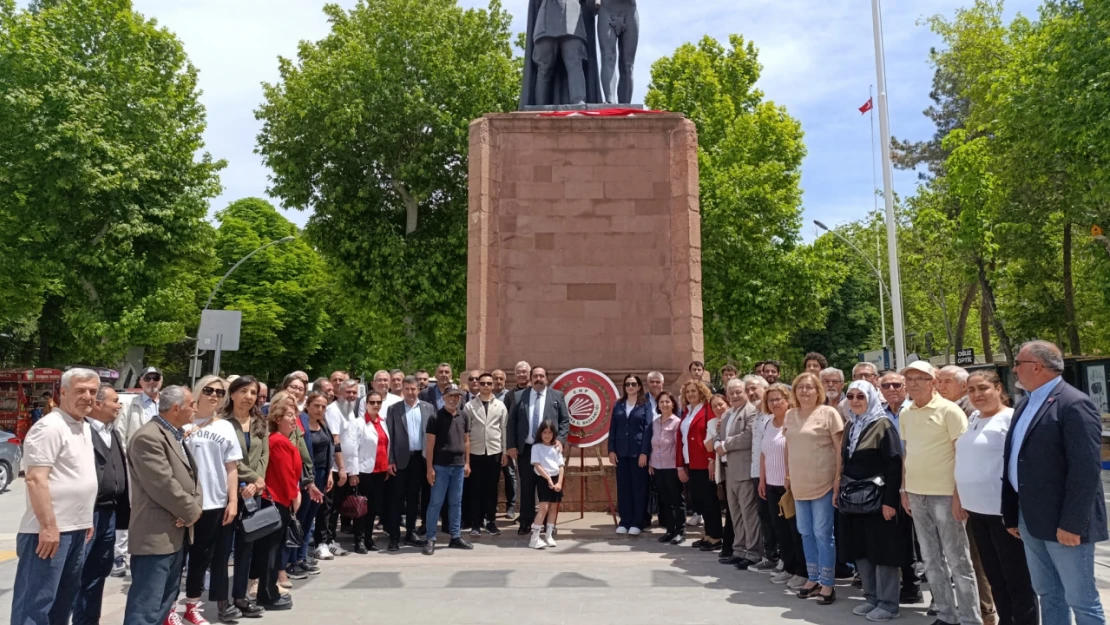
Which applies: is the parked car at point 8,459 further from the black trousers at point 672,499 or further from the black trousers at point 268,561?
the black trousers at point 672,499

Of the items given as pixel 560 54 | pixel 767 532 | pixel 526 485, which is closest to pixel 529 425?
pixel 526 485

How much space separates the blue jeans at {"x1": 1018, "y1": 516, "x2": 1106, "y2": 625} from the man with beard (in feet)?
21.2

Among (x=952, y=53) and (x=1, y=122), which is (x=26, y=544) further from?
(x=952, y=53)

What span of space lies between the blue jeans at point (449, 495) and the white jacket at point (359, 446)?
76 cm

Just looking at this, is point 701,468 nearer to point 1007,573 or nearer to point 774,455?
point 774,455

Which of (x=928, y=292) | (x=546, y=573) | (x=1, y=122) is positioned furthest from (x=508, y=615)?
(x=928, y=292)

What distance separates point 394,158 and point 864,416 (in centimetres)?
2205

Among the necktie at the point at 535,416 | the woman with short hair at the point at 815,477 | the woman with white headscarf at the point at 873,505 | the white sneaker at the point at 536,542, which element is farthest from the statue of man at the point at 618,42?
the woman with white headscarf at the point at 873,505

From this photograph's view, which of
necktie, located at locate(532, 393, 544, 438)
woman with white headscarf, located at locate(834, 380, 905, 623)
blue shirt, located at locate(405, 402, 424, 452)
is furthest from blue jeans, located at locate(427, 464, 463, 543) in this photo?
woman with white headscarf, located at locate(834, 380, 905, 623)

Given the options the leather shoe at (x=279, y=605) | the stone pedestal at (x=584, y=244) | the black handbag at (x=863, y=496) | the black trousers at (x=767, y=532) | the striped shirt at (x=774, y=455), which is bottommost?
the leather shoe at (x=279, y=605)

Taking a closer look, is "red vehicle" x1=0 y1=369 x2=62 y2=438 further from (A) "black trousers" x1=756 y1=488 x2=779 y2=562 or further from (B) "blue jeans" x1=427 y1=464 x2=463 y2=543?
(A) "black trousers" x1=756 y1=488 x2=779 y2=562

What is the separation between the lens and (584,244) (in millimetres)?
12234

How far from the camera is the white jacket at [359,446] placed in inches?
356

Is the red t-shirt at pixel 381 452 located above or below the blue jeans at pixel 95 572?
above
